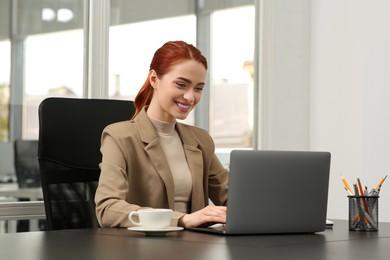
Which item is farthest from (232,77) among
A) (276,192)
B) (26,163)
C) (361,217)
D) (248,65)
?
(276,192)

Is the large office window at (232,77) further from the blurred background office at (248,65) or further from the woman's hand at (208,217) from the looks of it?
the woman's hand at (208,217)

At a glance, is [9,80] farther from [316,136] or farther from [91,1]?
[316,136]

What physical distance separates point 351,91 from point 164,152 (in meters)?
1.97

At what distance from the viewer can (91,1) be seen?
12.0ft

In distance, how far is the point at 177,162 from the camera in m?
2.59

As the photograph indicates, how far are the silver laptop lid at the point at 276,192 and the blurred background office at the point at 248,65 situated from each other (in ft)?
5.64

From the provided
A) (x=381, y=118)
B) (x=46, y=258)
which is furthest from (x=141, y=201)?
(x=381, y=118)

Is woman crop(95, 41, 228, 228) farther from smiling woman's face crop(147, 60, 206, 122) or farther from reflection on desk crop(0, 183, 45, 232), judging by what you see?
reflection on desk crop(0, 183, 45, 232)

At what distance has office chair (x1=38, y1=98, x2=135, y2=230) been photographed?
2.58m

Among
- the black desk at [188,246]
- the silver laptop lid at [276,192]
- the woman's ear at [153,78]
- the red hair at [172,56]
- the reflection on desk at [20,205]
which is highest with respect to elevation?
the red hair at [172,56]

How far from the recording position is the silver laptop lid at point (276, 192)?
1886 millimetres

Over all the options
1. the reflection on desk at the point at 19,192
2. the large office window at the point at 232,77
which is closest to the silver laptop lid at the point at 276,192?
the reflection on desk at the point at 19,192

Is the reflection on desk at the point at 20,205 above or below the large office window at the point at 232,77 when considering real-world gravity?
below

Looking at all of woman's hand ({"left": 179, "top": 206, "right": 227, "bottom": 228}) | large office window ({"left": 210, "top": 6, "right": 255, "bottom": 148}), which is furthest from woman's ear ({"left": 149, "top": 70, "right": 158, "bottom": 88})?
large office window ({"left": 210, "top": 6, "right": 255, "bottom": 148})
